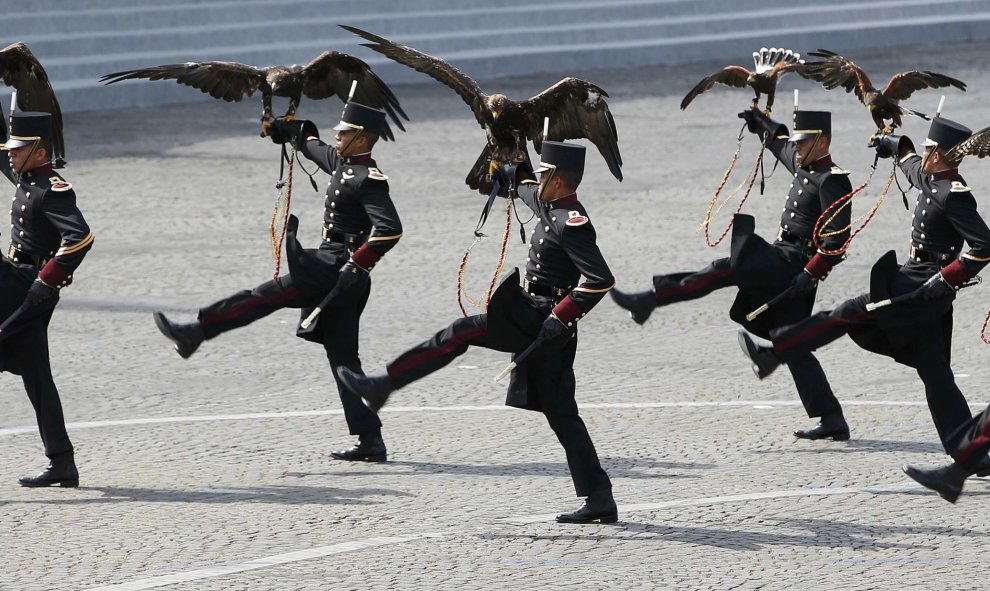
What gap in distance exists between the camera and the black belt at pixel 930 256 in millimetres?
9633

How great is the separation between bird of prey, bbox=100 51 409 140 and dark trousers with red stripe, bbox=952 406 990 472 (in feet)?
13.2

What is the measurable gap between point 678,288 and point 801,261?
829 mm

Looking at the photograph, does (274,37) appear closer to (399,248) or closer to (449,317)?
(399,248)

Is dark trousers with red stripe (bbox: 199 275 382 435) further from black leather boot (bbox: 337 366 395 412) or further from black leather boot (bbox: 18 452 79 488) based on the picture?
black leather boot (bbox: 18 452 79 488)

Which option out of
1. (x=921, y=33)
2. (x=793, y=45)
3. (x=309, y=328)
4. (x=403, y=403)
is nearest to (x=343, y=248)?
(x=309, y=328)

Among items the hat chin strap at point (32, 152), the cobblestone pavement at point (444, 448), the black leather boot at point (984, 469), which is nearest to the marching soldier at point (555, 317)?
the cobblestone pavement at point (444, 448)

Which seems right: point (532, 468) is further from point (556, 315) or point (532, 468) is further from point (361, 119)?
point (361, 119)

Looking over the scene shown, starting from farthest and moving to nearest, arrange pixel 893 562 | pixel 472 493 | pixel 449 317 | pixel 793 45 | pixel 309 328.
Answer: pixel 793 45 < pixel 449 317 < pixel 309 328 < pixel 472 493 < pixel 893 562

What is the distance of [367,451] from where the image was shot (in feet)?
32.8

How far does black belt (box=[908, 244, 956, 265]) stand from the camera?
963 centimetres

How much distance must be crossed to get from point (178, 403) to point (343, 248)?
2043 millimetres

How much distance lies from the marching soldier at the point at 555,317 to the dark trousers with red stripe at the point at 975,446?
1.76m

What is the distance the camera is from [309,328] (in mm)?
10062

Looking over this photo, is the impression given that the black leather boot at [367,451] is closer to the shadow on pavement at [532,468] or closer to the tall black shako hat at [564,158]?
the shadow on pavement at [532,468]
